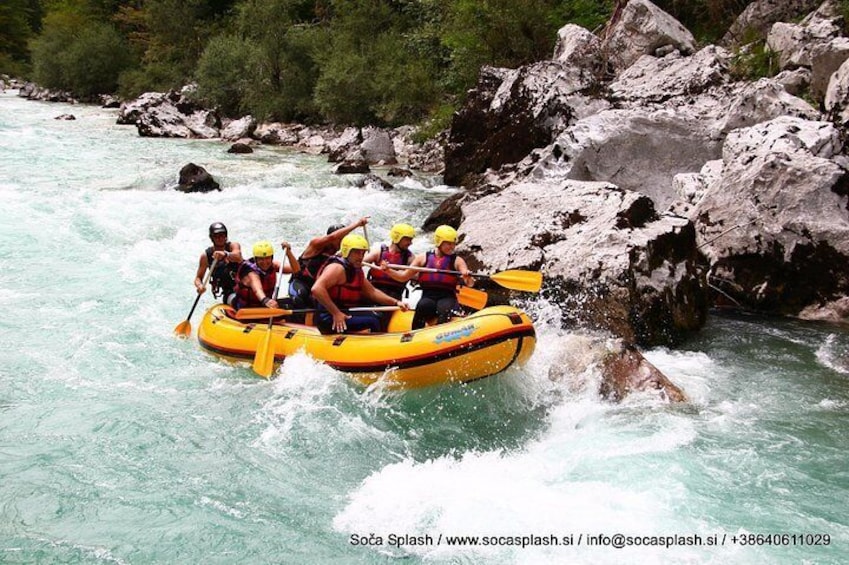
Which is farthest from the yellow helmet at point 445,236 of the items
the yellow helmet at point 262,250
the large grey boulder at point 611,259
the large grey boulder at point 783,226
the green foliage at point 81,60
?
the green foliage at point 81,60

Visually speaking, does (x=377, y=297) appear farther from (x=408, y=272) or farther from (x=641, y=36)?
(x=641, y=36)

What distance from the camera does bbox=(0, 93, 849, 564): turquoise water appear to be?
3.95 m

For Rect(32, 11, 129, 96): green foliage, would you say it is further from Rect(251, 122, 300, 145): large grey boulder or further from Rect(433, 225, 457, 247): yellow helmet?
Rect(433, 225, 457, 247): yellow helmet

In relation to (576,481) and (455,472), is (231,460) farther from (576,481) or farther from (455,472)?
(576,481)

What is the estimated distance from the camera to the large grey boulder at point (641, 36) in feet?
45.8

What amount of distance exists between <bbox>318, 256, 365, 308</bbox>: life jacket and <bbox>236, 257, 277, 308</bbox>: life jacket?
0.89 m

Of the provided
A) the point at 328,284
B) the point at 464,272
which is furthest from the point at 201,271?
the point at 464,272

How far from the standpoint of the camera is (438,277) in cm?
608

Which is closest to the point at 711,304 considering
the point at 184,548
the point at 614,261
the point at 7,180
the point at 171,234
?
the point at 614,261

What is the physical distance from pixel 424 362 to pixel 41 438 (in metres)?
2.75

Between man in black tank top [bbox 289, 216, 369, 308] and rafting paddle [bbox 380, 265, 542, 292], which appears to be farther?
man in black tank top [bbox 289, 216, 369, 308]

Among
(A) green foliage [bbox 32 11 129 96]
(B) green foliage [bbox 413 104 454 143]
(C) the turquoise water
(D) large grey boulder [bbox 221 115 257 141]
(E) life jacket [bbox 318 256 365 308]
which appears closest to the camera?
(C) the turquoise water

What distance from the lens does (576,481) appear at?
4477 mm

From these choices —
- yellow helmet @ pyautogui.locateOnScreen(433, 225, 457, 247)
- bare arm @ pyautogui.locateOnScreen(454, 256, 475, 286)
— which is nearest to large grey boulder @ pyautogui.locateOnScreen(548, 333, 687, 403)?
bare arm @ pyautogui.locateOnScreen(454, 256, 475, 286)
